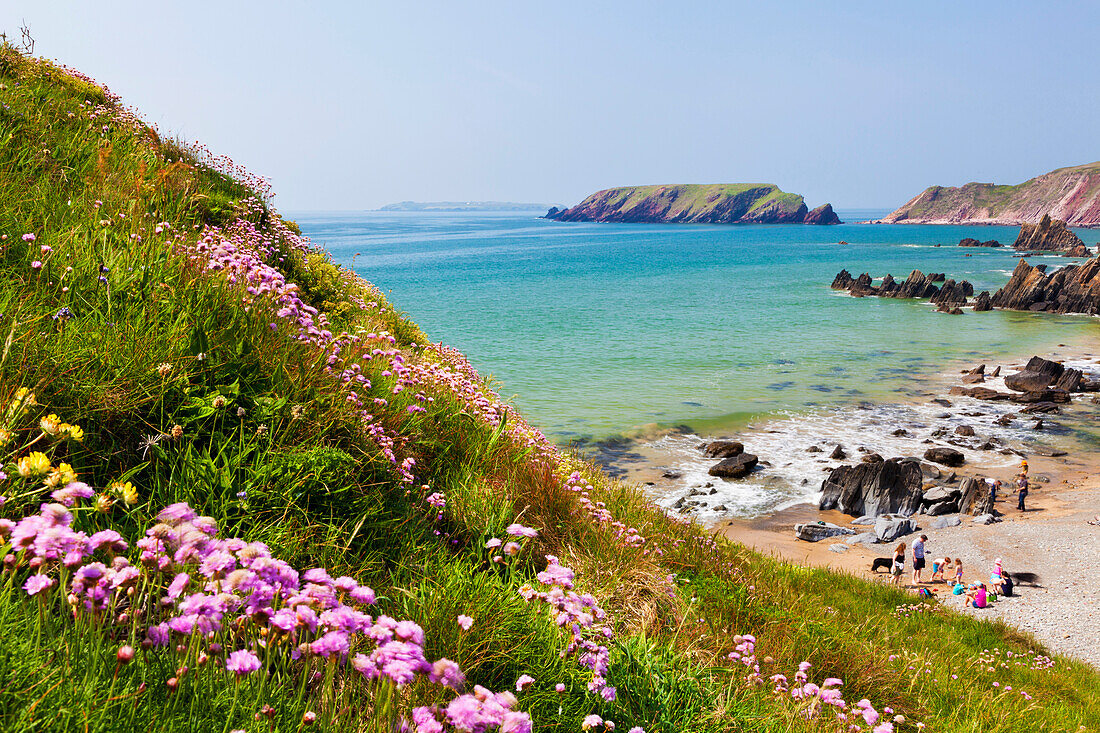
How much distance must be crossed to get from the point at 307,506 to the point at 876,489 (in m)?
24.2

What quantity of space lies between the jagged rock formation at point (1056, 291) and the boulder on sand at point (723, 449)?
61039 mm

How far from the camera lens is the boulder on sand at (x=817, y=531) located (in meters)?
20.7

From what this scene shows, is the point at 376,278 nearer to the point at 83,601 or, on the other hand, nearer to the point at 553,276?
the point at 553,276

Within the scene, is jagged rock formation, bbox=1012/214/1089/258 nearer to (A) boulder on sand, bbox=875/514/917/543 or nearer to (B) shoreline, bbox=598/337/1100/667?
(B) shoreline, bbox=598/337/1100/667

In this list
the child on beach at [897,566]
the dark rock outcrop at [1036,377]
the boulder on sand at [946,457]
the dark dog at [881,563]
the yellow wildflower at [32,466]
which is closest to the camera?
the yellow wildflower at [32,466]

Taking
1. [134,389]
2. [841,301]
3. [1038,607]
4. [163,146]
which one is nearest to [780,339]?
[841,301]

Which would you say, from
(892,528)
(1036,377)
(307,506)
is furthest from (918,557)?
(1036,377)

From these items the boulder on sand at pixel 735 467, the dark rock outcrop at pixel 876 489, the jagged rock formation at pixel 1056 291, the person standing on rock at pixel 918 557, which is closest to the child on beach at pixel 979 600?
the person standing on rock at pixel 918 557

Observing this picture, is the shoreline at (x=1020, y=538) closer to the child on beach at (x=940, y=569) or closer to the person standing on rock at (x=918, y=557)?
the child on beach at (x=940, y=569)

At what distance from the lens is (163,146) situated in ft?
35.3

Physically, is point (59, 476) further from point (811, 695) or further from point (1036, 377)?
point (1036, 377)

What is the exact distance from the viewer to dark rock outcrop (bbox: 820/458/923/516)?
23.1 m

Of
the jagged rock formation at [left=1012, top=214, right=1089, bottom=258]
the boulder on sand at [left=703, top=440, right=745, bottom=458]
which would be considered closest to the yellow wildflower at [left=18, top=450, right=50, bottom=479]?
the boulder on sand at [left=703, top=440, right=745, bottom=458]

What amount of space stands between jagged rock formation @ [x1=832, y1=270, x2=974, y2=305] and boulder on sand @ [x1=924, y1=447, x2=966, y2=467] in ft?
165
